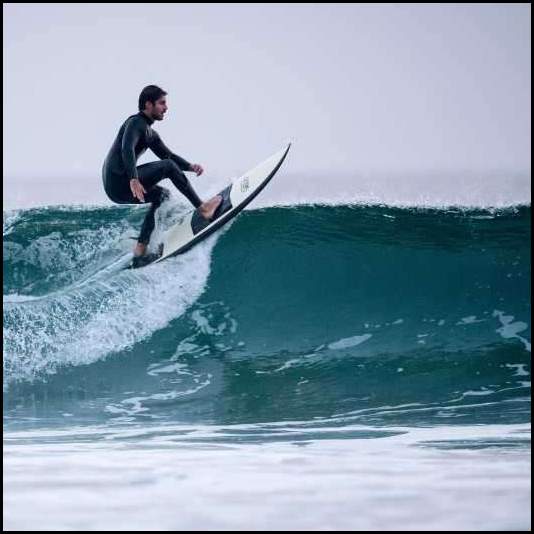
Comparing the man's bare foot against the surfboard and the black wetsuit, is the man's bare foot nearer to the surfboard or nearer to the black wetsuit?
the surfboard

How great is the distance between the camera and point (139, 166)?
709 cm

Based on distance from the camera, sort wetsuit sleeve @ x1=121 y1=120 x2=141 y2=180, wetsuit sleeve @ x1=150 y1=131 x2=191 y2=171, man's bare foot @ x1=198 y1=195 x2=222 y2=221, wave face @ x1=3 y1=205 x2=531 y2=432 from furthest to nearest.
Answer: man's bare foot @ x1=198 y1=195 x2=222 y2=221
wetsuit sleeve @ x1=150 y1=131 x2=191 y2=171
wetsuit sleeve @ x1=121 y1=120 x2=141 y2=180
wave face @ x1=3 y1=205 x2=531 y2=432

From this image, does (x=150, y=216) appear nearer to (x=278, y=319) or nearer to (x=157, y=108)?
(x=157, y=108)

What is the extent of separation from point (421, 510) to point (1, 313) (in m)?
4.00

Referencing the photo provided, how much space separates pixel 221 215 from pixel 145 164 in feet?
2.21

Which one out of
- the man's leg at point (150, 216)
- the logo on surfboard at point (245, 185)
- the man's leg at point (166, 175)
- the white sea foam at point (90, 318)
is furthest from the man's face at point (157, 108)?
the white sea foam at point (90, 318)

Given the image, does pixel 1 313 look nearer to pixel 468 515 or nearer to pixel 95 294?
pixel 95 294

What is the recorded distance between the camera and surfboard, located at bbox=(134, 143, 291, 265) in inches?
292

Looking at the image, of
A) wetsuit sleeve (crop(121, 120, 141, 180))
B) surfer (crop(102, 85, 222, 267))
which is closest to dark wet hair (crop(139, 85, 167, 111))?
surfer (crop(102, 85, 222, 267))

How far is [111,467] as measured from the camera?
16.7ft

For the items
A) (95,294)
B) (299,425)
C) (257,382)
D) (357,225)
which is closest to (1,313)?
(95,294)

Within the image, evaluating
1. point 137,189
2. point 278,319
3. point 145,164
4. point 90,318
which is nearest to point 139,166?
point 145,164

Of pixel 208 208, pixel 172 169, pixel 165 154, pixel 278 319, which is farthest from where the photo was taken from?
pixel 278 319

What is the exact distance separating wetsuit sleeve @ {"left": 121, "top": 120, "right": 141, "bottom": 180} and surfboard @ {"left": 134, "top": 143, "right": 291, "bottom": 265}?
0.72m
